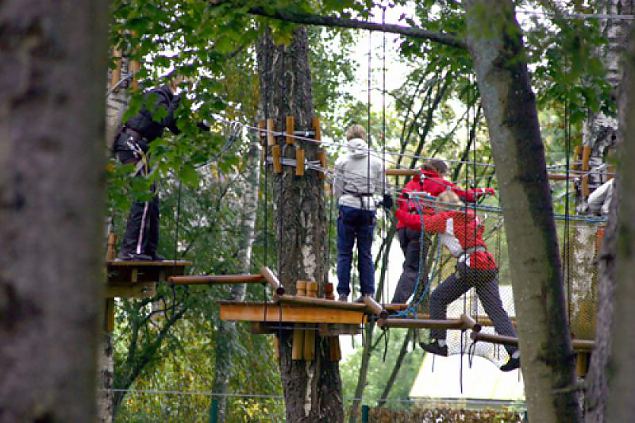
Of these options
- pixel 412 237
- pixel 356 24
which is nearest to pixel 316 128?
pixel 412 237

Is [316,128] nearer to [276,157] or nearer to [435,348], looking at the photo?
[276,157]

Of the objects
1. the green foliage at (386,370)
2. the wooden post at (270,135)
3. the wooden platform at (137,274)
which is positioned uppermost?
the wooden post at (270,135)

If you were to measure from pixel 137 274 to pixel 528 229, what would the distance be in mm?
4416

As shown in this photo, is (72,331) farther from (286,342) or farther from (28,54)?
(286,342)

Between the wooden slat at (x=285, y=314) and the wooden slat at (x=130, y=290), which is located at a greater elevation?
the wooden slat at (x=130, y=290)

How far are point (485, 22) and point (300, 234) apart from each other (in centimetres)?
477

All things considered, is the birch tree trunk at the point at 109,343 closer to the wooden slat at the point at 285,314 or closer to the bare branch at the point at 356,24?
the wooden slat at the point at 285,314

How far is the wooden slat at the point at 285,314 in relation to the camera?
291 inches

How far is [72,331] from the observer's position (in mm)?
1803

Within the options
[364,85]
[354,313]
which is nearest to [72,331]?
[354,313]

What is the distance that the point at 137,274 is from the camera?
27.5ft

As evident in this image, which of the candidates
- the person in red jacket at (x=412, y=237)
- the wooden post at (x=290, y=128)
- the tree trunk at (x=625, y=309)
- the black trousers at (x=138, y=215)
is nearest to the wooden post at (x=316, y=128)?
the wooden post at (x=290, y=128)

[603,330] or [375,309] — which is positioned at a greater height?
[375,309]

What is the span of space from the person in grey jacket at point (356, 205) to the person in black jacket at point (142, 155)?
1161 mm
